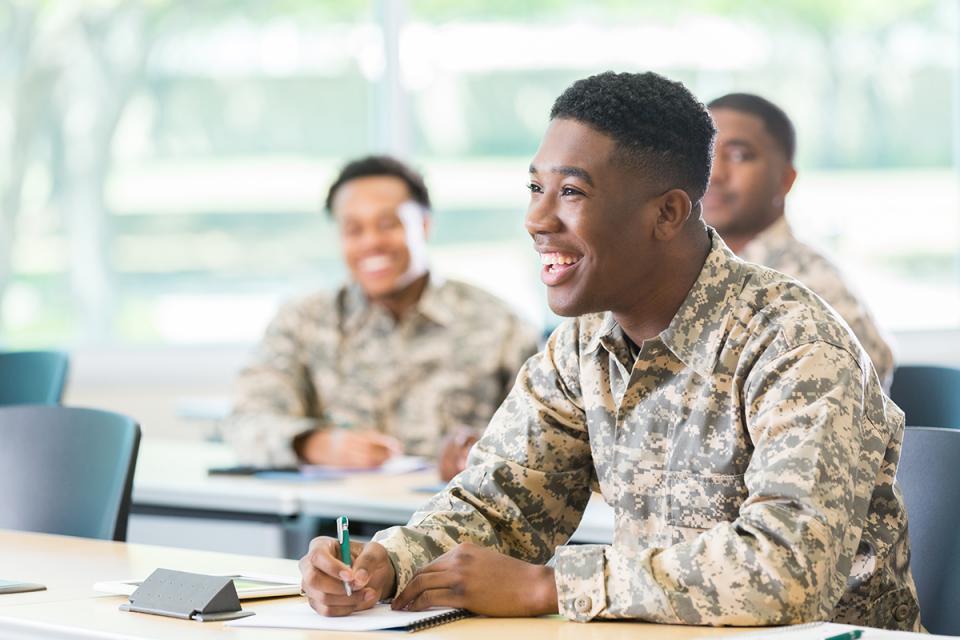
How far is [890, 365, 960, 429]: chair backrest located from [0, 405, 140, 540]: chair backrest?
5.46 ft

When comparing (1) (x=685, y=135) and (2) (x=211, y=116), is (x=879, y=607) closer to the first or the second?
(1) (x=685, y=135)

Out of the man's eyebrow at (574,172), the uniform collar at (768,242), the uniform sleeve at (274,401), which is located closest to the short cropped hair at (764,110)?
the uniform collar at (768,242)

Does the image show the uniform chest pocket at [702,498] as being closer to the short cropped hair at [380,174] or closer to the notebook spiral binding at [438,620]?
the notebook spiral binding at [438,620]

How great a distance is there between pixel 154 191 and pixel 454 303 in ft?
7.82

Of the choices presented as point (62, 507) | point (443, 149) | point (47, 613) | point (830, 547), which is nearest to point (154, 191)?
point (443, 149)

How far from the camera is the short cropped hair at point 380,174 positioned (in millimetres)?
4074

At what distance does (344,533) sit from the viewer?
6.15 ft

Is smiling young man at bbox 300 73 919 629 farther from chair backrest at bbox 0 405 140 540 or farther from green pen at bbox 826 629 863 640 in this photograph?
chair backrest at bbox 0 405 140 540

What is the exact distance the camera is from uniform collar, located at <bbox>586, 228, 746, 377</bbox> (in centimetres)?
196

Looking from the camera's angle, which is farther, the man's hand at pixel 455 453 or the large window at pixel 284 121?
the large window at pixel 284 121

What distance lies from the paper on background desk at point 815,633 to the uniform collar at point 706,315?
39cm

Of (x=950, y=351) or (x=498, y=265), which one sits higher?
(x=498, y=265)

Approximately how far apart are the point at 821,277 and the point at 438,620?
2.01 m

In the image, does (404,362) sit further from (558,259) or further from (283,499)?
(558,259)
